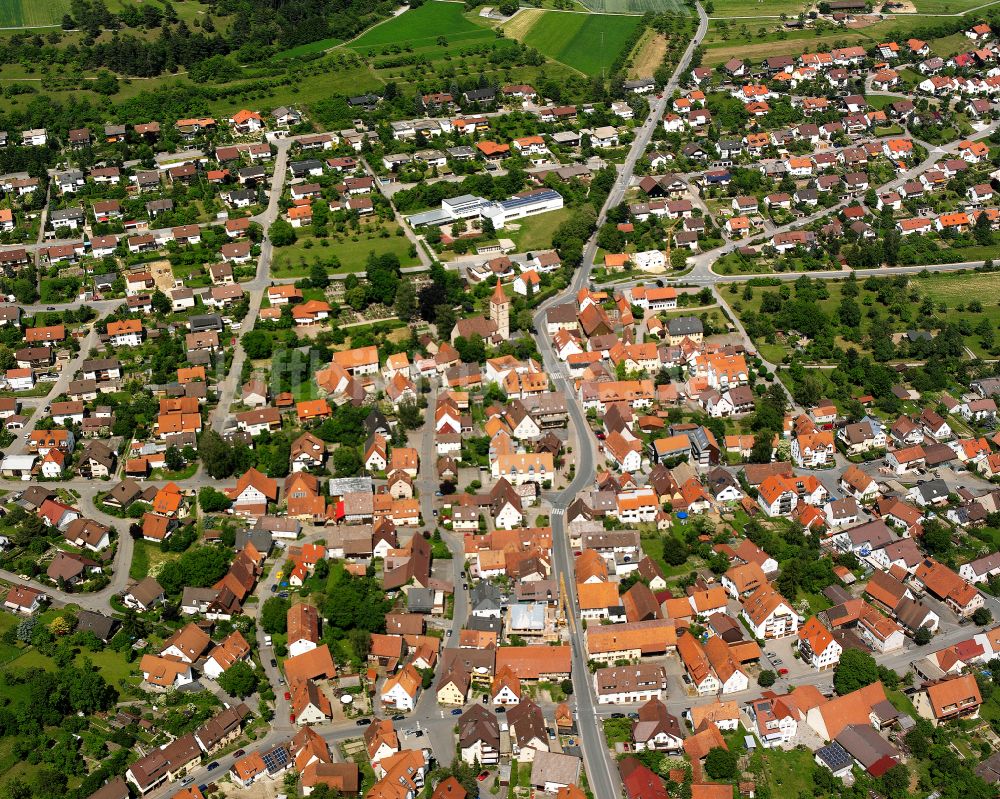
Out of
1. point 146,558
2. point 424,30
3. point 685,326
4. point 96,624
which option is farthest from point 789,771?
point 424,30

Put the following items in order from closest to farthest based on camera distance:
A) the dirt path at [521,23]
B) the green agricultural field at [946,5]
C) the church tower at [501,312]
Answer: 1. the church tower at [501,312]
2. the dirt path at [521,23]
3. the green agricultural field at [946,5]

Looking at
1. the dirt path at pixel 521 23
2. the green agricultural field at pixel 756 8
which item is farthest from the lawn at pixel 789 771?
the green agricultural field at pixel 756 8

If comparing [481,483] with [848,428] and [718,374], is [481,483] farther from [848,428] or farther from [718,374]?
[848,428]

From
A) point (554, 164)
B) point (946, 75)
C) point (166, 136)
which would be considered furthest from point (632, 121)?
point (166, 136)

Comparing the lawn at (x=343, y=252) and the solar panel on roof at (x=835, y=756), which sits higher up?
the solar panel on roof at (x=835, y=756)

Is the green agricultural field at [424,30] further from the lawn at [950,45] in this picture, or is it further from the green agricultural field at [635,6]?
the lawn at [950,45]

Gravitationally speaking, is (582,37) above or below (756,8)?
above

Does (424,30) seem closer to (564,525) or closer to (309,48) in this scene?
(309,48)
